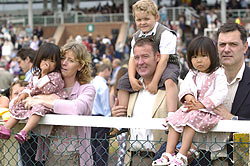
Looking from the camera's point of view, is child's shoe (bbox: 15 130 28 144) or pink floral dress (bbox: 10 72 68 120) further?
pink floral dress (bbox: 10 72 68 120)

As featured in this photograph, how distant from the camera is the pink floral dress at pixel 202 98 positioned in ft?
11.4

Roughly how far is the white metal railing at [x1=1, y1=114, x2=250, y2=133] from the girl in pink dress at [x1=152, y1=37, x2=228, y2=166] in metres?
0.07

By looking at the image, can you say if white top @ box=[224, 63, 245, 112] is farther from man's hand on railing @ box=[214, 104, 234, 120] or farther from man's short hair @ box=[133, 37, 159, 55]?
man's short hair @ box=[133, 37, 159, 55]

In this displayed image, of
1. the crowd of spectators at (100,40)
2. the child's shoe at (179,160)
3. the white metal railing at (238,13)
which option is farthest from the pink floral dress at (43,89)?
the white metal railing at (238,13)

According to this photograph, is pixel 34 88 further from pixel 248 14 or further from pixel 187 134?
pixel 248 14

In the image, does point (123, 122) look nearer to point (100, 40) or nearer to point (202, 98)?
point (202, 98)

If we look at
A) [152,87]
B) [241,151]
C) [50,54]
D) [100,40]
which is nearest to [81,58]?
[50,54]

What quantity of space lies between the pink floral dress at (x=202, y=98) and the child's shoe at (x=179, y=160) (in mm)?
187

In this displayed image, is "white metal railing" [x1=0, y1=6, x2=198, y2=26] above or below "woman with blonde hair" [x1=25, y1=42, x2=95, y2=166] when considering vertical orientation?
above

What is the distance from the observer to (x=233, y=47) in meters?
4.03

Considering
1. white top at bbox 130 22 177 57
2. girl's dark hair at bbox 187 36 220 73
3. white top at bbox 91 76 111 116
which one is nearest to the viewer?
girl's dark hair at bbox 187 36 220 73

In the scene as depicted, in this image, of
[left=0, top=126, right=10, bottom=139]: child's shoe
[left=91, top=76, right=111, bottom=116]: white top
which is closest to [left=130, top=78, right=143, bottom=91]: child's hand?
[left=0, top=126, right=10, bottom=139]: child's shoe

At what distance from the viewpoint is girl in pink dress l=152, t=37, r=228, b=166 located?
3451 millimetres

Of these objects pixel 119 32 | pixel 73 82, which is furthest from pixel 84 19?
pixel 73 82
